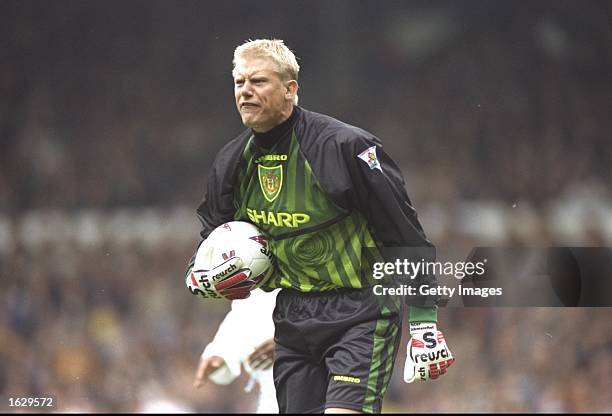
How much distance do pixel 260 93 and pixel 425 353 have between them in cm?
110

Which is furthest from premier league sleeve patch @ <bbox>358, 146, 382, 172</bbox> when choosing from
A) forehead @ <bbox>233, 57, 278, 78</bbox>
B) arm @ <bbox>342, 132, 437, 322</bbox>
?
forehead @ <bbox>233, 57, 278, 78</bbox>

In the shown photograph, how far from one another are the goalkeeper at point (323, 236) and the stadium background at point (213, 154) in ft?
10.7

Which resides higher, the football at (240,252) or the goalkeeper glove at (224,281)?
the football at (240,252)

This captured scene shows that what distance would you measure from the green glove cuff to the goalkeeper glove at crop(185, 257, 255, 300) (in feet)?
2.00

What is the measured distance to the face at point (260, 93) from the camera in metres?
3.70

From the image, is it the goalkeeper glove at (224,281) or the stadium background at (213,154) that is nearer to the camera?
the goalkeeper glove at (224,281)

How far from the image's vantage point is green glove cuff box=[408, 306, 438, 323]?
363cm

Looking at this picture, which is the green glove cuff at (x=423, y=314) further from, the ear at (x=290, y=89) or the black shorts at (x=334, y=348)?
the ear at (x=290, y=89)

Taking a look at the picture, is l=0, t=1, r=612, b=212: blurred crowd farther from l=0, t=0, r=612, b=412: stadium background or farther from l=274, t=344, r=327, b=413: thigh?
l=274, t=344, r=327, b=413: thigh

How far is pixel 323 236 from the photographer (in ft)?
12.1

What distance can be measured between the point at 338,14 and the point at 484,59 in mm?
1112

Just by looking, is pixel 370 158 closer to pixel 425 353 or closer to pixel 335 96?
pixel 425 353

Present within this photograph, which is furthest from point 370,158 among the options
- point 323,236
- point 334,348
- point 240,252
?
point 334,348

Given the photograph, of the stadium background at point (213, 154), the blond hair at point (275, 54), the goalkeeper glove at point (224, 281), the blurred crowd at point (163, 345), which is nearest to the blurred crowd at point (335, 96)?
the stadium background at point (213, 154)
